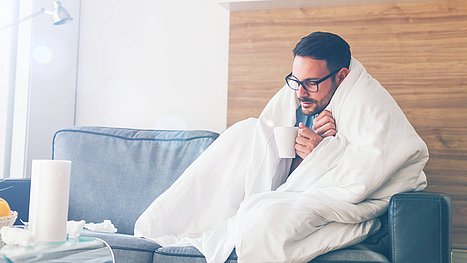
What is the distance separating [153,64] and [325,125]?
1.23m

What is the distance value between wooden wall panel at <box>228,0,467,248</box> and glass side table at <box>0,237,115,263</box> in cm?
143

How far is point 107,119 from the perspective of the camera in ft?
10.5

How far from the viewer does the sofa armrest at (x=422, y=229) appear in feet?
5.51

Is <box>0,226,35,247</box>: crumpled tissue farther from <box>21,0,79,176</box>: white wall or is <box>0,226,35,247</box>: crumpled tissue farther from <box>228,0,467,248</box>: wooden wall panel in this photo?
<box>21,0,79,176</box>: white wall

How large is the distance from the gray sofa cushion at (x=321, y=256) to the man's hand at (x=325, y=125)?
1.56 ft

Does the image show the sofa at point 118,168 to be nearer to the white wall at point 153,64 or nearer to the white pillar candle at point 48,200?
the white wall at point 153,64

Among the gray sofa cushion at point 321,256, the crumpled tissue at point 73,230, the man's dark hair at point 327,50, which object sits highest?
the man's dark hair at point 327,50

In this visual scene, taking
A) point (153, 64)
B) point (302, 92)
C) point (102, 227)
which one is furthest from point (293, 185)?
point (153, 64)

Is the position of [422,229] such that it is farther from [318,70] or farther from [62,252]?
[62,252]

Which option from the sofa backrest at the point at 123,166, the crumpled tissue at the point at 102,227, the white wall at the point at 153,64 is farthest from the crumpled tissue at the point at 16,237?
the white wall at the point at 153,64

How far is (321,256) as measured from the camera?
1734 mm

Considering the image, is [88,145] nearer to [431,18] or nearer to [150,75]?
[150,75]

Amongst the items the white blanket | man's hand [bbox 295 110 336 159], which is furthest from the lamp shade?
man's hand [bbox 295 110 336 159]

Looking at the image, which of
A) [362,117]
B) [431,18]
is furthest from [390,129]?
[431,18]
